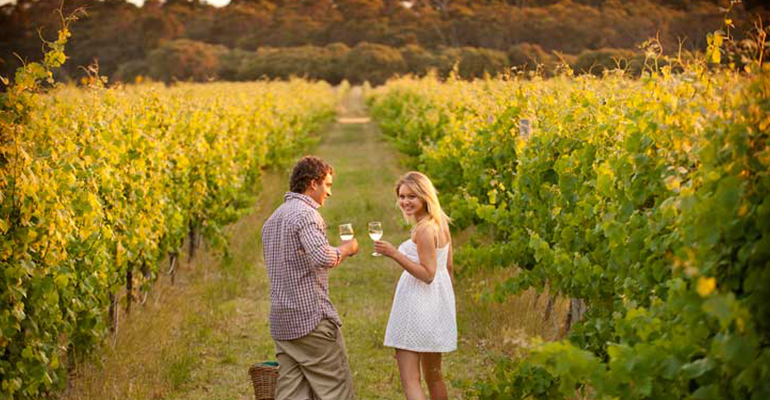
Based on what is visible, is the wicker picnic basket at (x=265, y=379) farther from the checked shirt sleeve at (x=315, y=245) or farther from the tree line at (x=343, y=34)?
the tree line at (x=343, y=34)

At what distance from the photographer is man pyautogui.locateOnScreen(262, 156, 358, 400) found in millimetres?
4598

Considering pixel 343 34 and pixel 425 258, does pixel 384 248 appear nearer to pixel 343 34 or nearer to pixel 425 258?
pixel 425 258

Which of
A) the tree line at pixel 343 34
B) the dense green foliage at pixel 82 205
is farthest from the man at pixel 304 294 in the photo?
the tree line at pixel 343 34

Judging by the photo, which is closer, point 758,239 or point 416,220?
point 758,239

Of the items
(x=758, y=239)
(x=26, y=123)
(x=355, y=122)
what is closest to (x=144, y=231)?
(x=26, y=123)

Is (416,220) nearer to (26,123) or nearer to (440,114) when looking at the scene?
(26,123)

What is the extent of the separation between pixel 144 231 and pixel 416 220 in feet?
8.88

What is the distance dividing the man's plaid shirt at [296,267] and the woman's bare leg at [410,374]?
1.61ft

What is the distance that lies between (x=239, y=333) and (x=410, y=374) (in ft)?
10.9

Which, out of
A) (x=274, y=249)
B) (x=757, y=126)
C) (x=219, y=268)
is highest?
(x=757, y=126)

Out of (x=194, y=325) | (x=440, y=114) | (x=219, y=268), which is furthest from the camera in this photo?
(x=440, y=114)

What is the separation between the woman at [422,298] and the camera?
15.6ft

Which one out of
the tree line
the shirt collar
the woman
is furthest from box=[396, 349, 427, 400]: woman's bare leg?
the tree line

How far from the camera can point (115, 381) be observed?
20.2 feet
